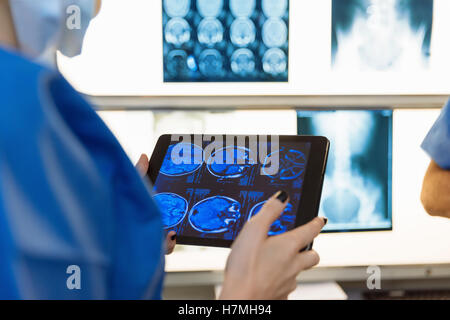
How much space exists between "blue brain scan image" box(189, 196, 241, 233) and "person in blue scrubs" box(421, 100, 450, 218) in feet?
1.25

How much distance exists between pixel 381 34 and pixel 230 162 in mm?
692

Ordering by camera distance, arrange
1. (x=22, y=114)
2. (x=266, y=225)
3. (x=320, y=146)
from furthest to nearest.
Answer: (x=320, y=146), (x=266, y=225), (x=22, y=114)

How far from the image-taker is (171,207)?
79cm

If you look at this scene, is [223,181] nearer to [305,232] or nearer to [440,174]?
[305,232]

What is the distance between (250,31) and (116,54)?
34 centimetres

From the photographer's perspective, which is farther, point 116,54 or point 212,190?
point 116,54

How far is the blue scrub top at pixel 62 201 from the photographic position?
0.99ft

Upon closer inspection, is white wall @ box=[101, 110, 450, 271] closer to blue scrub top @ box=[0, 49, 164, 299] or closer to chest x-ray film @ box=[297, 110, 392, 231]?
chest x-ray film @ box=[297, 110, 392, 231]

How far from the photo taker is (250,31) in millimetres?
1221

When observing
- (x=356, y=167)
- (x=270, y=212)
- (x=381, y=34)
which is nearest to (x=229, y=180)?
(x=270, y=212)

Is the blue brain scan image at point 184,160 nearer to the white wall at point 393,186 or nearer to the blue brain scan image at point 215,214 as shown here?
the blue brain scan image at point 215,214

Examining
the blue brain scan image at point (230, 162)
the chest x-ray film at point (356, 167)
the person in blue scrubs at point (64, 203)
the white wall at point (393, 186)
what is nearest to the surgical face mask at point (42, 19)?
the person in blue scrubs at point (64, 203)
